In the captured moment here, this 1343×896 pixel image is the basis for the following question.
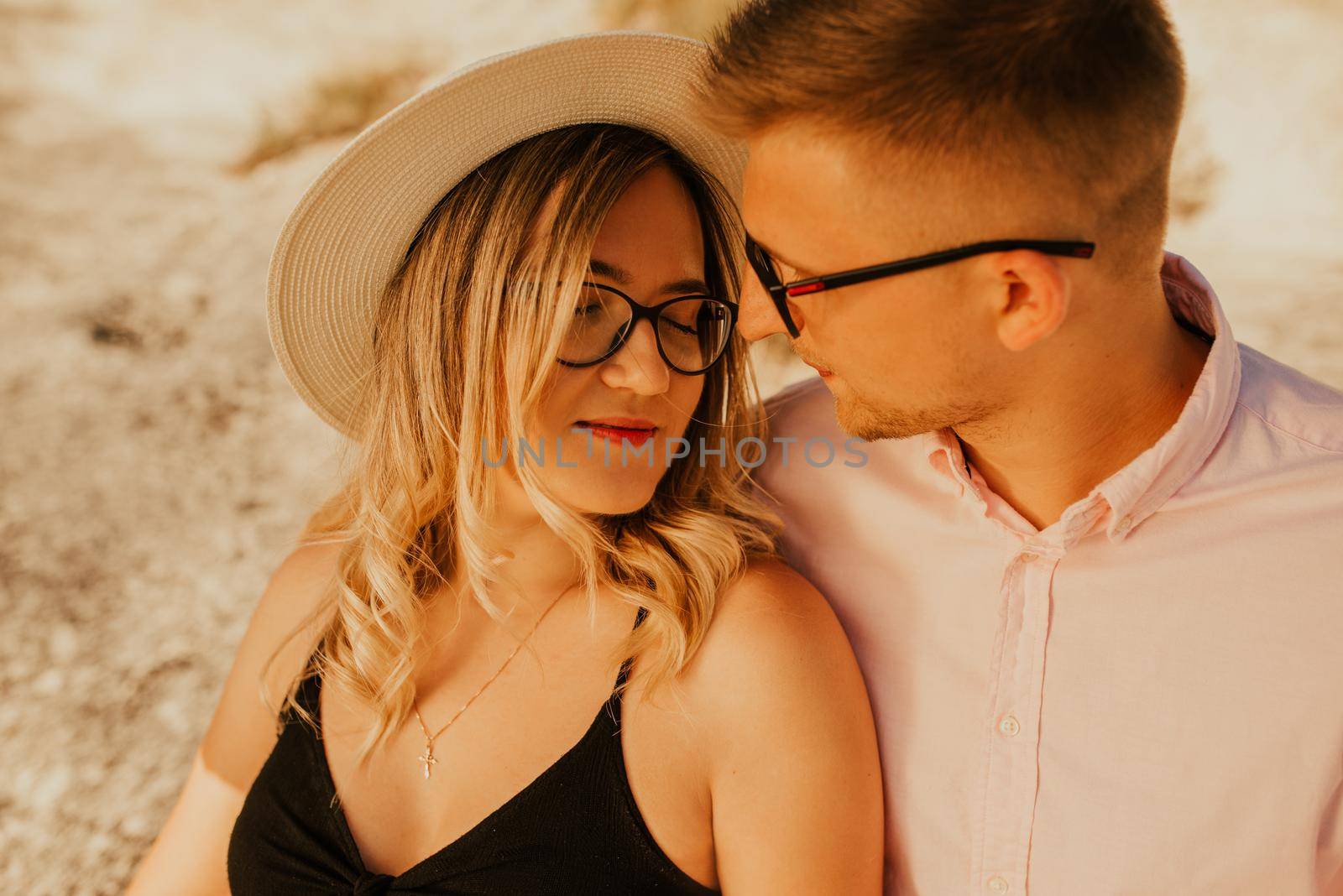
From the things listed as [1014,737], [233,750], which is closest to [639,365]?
[1014,737]

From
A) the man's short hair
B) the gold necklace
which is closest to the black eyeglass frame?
the man's short hair

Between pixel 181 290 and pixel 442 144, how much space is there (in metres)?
4.49

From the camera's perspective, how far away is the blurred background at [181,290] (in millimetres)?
3750

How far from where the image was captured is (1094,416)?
188cm

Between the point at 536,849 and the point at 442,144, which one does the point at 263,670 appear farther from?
the point at 442,144

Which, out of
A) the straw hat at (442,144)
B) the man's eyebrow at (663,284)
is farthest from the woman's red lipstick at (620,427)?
the straw hat at (442,144)

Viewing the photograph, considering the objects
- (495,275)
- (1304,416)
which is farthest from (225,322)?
(1304,416)

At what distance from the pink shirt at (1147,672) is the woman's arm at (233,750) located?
4.42ft

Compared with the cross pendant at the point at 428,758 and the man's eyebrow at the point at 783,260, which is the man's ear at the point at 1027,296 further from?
the cross pendant at the point at 428,758

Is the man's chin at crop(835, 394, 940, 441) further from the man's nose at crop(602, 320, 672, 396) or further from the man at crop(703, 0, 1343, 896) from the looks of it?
the man's nose at crop(602, 320, 672, 396)

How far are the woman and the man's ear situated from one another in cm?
61

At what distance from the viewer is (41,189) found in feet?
23.5

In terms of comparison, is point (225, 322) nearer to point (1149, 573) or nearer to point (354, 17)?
point (354, 17)

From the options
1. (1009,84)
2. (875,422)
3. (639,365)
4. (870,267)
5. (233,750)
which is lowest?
(233,750)
